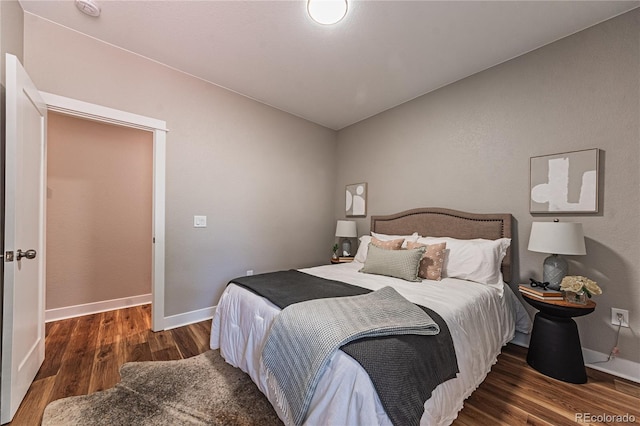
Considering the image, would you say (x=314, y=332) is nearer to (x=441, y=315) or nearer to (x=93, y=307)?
(x=441, y=315)

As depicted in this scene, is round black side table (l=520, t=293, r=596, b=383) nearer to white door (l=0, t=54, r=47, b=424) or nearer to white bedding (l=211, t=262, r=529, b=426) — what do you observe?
white bedding (l=211, t=262, r=529, b=426)

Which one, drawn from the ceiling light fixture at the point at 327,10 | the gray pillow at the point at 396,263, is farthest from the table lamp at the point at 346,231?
the ceiling light fixture at the point at 327,10

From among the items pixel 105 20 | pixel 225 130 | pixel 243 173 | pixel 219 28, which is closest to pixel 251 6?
pixel 219 28

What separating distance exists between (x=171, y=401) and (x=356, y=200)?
10.3 ft

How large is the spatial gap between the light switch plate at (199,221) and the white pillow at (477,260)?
2617 millimetres

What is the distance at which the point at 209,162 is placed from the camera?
9.52ft

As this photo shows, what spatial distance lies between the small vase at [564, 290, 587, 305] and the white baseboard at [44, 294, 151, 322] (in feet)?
15.0

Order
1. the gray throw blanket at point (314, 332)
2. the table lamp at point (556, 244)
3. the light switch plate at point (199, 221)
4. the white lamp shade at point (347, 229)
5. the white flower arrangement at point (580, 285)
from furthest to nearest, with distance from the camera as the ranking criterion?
the white lamp shade at point (347, 229)
the light switch plate at point (199, 221)
the table lamp at point (556, 244)
the white flower arrangement at point (580, 285)
the gray throw blanket at point (314, 332)

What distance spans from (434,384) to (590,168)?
7.08 feet

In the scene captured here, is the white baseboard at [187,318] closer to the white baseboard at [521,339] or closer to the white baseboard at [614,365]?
the white baseboard at [521,339]

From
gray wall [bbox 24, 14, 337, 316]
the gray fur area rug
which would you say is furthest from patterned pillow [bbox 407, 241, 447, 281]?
gray wall [bbox 24, 14, 337, 316]

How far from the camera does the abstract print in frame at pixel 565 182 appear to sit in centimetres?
196

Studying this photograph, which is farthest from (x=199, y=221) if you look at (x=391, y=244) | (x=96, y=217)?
(x=391, y=244)

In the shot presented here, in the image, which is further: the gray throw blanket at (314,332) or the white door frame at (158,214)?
the white door frame at (158,214)
